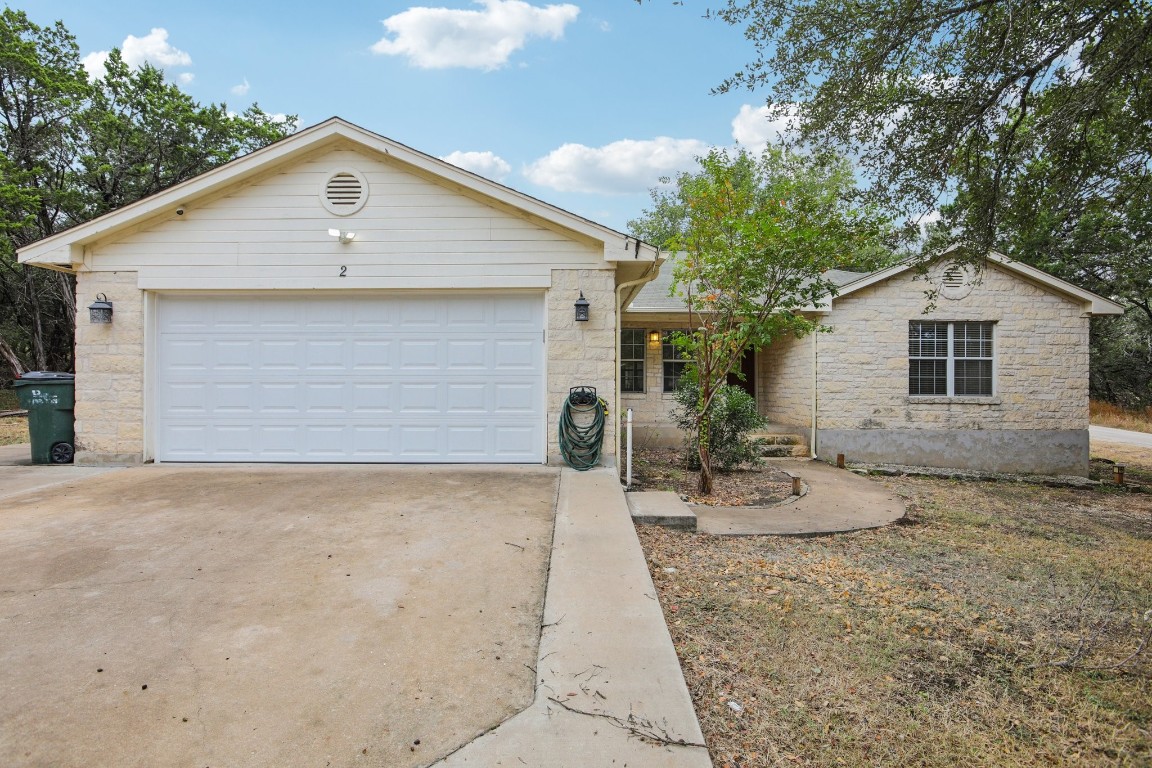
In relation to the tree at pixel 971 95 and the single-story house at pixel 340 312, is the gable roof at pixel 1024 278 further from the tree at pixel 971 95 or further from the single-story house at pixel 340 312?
the single-story house at pixel 340 312

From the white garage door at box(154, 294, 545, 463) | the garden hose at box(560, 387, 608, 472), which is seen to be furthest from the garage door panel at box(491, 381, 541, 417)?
the garden hose at box(560, 387, 608, 472)

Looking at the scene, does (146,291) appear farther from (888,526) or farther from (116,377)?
(888,526)

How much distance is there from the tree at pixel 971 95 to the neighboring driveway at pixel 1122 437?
11.3 m

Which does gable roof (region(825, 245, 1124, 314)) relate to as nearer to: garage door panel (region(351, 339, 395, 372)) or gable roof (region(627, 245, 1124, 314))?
gable roof (region(627, 245, 1124, 314))

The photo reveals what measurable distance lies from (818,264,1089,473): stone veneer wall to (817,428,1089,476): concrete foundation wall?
2cm

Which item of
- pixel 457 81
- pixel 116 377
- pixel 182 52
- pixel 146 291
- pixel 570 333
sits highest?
pixel 182 52

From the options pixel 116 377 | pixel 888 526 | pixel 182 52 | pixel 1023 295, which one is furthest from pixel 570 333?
pixel 182 52

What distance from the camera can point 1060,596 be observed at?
4.04m

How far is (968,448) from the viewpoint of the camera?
10461mm

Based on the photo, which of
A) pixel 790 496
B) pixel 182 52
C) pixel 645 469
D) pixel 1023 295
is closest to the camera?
pixel 790 496

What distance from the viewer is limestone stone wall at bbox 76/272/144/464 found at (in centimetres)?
677

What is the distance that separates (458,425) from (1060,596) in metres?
5.81

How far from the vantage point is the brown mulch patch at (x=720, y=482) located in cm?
711

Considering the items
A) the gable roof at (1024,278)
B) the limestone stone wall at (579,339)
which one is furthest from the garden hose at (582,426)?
the gable roof at (1024,278)
